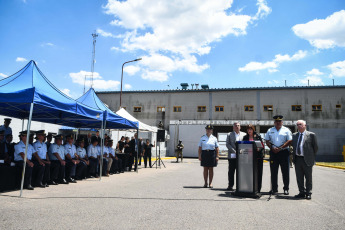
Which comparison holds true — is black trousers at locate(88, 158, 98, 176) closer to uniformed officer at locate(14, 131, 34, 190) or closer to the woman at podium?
uniformed officer at locate(14, 131, 34, 190)

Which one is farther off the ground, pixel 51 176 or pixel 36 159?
pixel 36 159

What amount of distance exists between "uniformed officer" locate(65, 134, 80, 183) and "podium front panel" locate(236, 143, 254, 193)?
18.2ft

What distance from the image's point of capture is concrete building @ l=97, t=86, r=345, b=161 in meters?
33.1

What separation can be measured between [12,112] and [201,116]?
28.5 m

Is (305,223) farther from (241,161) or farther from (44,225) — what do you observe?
(44,225)

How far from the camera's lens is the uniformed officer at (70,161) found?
8.86m

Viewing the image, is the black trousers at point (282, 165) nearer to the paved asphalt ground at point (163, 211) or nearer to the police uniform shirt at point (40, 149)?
the paved asphalt ground at point (163, 211)

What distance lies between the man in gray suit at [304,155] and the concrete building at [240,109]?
1053 inches

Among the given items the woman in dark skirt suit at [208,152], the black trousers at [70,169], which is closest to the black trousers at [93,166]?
the black trousers at [70,169]

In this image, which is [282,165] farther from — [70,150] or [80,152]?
[80,152]

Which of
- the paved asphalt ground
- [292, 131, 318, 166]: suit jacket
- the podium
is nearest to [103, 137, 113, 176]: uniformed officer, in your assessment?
the paved asphalt ground

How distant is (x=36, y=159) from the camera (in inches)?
307

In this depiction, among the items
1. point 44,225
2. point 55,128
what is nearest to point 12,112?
point 44,225

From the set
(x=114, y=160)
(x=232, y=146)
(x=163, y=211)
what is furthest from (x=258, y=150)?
(x=114, y=160)
